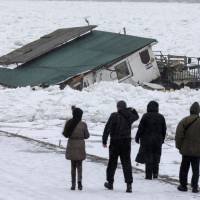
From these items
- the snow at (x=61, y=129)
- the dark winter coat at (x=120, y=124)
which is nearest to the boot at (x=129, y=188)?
the snow at (x=61, y=129)

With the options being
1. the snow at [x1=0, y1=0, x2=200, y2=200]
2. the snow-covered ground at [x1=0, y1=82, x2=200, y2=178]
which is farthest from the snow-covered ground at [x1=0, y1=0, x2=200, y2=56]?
the snow-covered ground at [x1=0, y1=82, x2=200, y2=178]

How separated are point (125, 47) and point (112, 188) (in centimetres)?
1565

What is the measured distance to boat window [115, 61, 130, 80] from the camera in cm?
2577

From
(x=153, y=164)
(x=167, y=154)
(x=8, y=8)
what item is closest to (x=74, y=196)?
(x=153, y=164)

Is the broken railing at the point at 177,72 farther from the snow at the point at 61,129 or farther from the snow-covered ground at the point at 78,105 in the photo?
the snow-covered ground at the point at 78,105

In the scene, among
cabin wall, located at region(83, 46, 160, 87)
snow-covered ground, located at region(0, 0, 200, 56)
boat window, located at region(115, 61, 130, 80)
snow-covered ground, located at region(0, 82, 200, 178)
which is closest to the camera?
snow-covered ground, located at region(0, 82, 200, 178)

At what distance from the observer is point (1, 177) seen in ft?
38.2

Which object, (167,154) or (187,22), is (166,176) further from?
(187,22)

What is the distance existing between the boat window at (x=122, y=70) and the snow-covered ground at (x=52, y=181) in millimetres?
10483

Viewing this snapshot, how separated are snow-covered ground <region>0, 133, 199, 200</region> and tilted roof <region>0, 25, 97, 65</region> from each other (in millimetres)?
12608

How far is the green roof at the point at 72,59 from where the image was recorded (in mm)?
25250

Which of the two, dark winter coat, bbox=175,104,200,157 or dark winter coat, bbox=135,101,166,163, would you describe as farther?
dark winter coat, bbox=135,101,166,163

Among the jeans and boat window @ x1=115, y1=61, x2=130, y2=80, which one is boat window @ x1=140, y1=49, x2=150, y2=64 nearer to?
boat window @ x1=115, y1=61, x2=130, y2=80

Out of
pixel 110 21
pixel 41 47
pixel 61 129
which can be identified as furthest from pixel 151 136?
pixel 110 21
